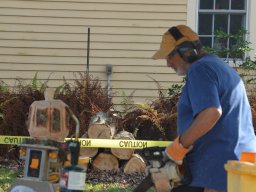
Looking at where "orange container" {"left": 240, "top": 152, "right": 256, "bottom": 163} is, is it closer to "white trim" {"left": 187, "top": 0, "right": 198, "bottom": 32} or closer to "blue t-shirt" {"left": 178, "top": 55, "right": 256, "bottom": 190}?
"blue t-shirt" {"left": 178, "top": 55, "right": 256, "bottom": 190}

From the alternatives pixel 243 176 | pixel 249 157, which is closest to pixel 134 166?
pixel 249 157

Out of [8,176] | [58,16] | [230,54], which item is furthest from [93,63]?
[8,176]

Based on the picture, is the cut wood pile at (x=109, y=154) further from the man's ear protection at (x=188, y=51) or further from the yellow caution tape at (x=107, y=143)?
the man's ear protection at (x=188, y=51)

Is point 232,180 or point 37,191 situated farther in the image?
point 37,191

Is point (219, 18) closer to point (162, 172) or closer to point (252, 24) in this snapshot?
point (252, 24)

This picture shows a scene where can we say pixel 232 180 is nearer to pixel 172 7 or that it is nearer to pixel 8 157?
pixel 8 157

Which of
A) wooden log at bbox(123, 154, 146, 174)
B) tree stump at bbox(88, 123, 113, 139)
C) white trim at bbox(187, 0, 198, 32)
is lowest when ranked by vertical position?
wooden log at bbox(123, 154, 146, 174)

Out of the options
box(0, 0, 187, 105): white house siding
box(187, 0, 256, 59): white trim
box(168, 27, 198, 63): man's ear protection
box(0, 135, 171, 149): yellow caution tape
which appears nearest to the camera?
box(168, 27, 198, 63): man's ear protection

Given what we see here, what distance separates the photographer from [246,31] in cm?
1077

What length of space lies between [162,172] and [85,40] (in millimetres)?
7143

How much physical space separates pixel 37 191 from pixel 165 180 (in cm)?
90

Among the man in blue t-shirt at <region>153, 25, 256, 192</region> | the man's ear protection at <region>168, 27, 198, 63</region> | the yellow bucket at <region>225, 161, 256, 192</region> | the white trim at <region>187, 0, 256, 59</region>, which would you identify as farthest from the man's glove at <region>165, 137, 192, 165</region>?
the white trim at <region>187, 0, 256, 59</region>

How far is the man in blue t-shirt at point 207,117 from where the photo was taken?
160 inches

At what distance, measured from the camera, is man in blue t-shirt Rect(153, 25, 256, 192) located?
407cm
